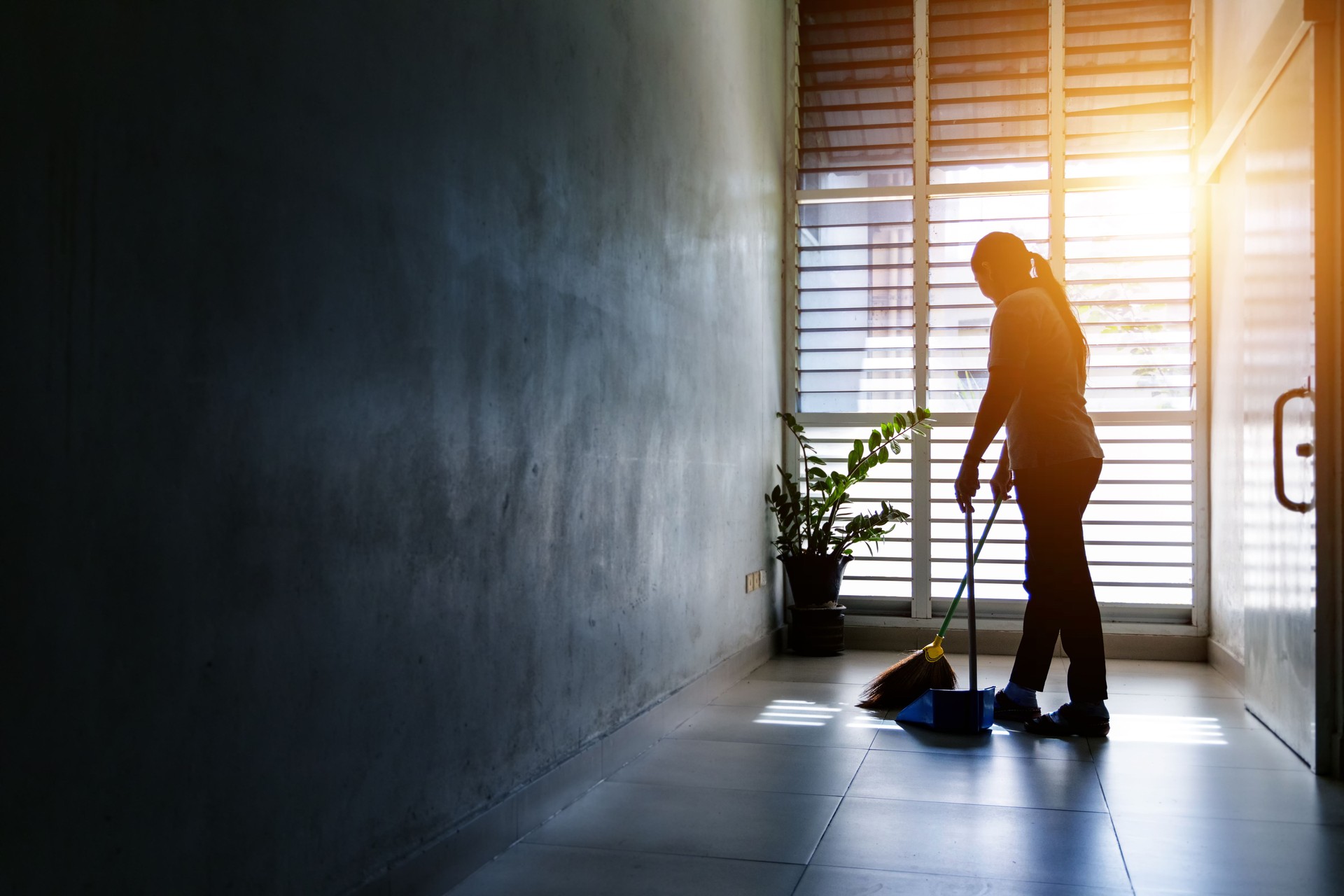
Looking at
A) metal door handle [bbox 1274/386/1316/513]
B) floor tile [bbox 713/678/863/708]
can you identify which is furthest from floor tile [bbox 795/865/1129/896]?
floor tile [bbox 713/678/863/708]

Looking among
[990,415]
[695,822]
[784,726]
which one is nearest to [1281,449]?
[990,415]

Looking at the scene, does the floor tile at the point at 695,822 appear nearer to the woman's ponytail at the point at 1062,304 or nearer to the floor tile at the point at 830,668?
the floor tile at the point at 830,668

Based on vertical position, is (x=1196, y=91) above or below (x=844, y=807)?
above

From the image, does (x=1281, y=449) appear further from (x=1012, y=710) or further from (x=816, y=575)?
(x=816, y=575)

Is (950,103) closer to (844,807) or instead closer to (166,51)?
(844,807)

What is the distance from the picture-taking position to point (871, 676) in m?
4.64

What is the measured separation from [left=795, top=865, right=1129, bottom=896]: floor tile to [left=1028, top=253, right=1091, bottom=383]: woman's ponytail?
2104mm

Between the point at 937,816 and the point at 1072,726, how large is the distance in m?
1.12

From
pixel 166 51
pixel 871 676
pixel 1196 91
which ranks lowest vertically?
pixel 871 676

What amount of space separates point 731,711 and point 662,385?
116 centimetres

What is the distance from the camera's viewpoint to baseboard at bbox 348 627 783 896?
2102 mm

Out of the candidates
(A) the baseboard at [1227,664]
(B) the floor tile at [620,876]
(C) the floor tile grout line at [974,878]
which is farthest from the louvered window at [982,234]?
(B) the floor tile at [620,876]

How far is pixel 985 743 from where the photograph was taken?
345 centimetres

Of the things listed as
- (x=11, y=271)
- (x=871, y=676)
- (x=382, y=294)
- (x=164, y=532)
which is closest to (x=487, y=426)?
(x=382, y=294)
